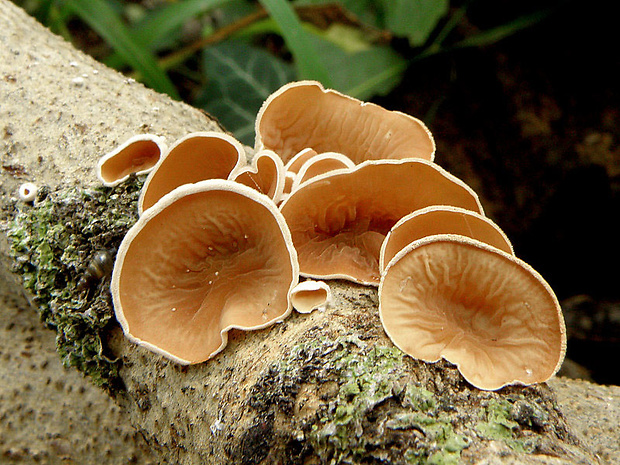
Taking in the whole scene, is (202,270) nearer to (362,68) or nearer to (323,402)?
(323,402)

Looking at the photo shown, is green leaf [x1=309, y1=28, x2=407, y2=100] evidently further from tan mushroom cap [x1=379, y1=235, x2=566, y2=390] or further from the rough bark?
tan mushroom cap [x1=379, y1=235, x2=566, y2=390]

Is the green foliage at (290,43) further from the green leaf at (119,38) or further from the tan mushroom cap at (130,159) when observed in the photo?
the tan mushroom cap at (130,159)

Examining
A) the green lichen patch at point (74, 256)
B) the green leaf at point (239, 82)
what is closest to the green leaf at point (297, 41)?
the green leaf at point (239, 82)

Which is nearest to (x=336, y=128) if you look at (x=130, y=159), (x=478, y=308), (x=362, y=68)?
(x=130, y=159)

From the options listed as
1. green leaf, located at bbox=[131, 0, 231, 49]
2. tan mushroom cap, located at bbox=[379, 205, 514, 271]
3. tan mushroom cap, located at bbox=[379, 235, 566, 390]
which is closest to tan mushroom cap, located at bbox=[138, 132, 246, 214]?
tan mushroom cap, located at bbox=[379, 205, 514, 271]

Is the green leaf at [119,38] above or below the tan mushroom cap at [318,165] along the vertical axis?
below

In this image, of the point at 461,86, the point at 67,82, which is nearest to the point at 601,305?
the point at 461,86
